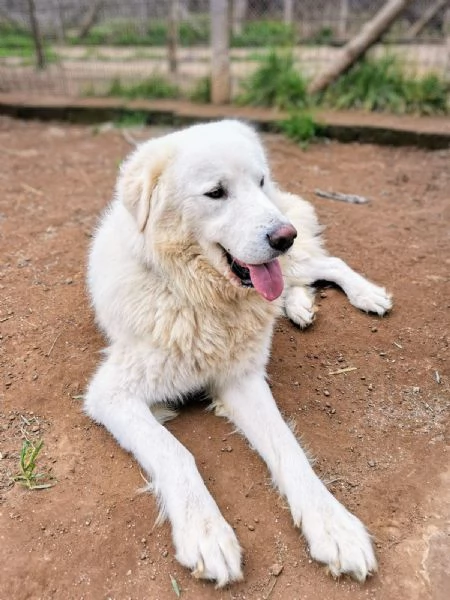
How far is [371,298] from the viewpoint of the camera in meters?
2.97

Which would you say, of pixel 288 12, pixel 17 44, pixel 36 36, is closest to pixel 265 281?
pixel 288 12

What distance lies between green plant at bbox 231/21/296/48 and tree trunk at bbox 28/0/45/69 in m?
2.59

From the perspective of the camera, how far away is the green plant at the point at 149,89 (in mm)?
6648

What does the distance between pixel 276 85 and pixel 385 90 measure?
4.00 ft

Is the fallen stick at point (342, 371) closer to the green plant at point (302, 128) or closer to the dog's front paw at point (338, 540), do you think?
the dog's front paw at point (338, 540)

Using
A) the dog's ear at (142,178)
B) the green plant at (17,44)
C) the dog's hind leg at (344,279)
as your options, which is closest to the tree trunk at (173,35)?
the green plant at (17,44)

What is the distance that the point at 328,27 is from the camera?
21.1 ft

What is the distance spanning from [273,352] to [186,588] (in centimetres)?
130

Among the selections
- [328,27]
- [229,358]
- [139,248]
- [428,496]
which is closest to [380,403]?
[428,496]

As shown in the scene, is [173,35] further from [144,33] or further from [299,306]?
[299,306]

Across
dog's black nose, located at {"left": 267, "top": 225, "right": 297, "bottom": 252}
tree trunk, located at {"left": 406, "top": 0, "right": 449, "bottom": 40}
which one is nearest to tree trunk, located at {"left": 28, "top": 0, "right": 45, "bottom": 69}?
tree trunk, located at {"left": 406, "top": 0, "right": 449, "bottom": 40}

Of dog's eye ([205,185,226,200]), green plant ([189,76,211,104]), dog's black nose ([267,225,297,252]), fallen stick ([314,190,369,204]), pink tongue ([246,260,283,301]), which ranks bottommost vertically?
fallen stick ([314,190,369,204])

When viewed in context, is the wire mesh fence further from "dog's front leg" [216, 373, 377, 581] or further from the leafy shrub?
"dog's front leg" [216, 373, 377, 581]

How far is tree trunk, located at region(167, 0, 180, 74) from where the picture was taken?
6.40 m
